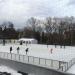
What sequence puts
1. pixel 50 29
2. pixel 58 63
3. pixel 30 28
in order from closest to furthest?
pixel 58 63, pixel 50 29, pixel 30 28

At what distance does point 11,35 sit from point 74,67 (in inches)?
4439

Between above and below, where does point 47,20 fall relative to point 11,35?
above

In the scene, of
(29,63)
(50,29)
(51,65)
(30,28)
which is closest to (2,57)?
(29,63)

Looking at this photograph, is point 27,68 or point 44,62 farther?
point 27,68

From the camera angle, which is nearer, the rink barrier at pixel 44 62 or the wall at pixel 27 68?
the rink barrier at pixel 44 62

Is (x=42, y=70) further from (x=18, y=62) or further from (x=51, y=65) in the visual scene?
(x=18, y=62)

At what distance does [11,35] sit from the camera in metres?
132

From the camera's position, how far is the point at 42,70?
71.2 feet

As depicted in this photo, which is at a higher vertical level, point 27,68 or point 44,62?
point 44,62

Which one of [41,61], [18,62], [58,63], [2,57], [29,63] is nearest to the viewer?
[58,63]

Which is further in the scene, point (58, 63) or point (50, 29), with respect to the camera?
point (50, 29)

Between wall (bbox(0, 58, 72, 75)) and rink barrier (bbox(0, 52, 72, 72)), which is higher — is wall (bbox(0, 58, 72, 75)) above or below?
below

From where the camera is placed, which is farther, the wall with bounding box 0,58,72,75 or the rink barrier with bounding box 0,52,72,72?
the wall with bounding box 0,58,72,75

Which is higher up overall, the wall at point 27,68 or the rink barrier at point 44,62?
the rink barrier at point 44,62
